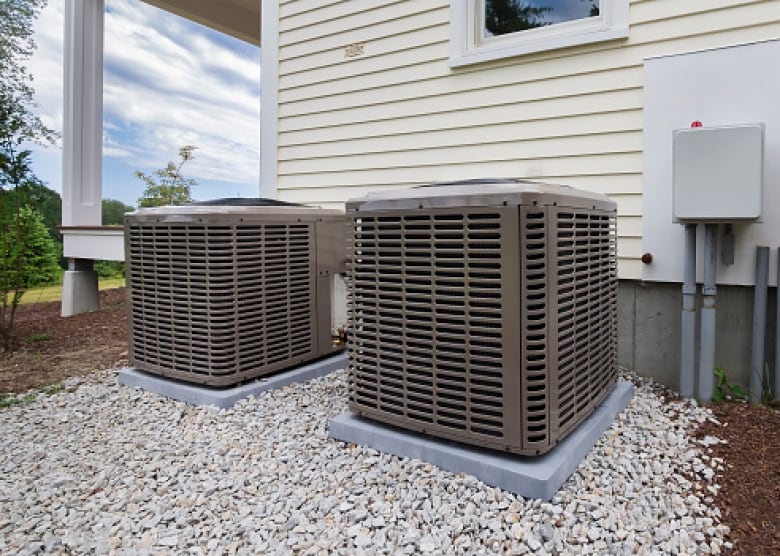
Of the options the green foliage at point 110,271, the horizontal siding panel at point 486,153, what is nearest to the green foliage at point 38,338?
the horizontal siding panel at point 486,153

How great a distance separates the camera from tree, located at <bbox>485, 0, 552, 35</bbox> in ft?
10.3

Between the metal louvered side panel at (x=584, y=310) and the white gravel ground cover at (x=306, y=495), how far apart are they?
208mm

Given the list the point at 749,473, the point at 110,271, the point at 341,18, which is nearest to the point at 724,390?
the point at 749,473

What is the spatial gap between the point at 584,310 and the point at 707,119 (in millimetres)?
1369

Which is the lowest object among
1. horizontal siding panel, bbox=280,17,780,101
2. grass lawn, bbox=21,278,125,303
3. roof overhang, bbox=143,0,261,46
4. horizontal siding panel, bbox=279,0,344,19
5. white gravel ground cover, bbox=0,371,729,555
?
white gravel ground cover, bbox=0,371,729,555

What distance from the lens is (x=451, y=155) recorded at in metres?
3.41

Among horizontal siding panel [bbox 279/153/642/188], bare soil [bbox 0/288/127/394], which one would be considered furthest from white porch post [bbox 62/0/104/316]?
horizontal siding panel [bbox 279/153/642/188]

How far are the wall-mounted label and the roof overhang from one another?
353 cm

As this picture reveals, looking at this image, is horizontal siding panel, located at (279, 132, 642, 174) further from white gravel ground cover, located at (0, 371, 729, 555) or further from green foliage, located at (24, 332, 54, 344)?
green foliage, located at (24, 332, 54, 344)

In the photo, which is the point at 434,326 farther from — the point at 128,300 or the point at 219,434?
the point at 128,300

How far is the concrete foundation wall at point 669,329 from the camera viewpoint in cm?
251

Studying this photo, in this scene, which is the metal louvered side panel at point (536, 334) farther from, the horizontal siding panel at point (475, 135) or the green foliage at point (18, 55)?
the green foliage at point (18, 55)

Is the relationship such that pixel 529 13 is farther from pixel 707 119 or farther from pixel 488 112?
pixel 707 119

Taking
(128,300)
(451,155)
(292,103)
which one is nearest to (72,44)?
(292,103)
